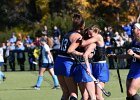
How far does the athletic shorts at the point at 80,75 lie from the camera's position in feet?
40.2

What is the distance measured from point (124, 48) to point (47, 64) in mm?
9253

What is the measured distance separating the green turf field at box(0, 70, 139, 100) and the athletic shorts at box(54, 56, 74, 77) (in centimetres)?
424

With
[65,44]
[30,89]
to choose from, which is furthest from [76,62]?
[30,89]

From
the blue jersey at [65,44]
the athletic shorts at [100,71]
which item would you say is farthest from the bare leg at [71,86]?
the athletic shorts at [100,71]

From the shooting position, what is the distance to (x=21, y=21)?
4819 cm

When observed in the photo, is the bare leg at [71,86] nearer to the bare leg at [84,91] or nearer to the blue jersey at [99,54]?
the bare leg at [84,91]

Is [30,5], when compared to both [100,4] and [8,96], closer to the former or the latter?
[100,4]

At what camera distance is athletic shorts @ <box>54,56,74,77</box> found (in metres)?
12.5

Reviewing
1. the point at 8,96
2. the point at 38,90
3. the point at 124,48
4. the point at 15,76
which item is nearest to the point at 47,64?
the point at 38,90

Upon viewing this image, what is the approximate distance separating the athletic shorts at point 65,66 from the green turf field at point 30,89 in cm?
Result: 424

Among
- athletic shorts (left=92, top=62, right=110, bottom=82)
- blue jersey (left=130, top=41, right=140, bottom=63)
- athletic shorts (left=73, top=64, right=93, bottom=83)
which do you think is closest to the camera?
athletic shorts (left=73, top=64, right=93, bottom=83)

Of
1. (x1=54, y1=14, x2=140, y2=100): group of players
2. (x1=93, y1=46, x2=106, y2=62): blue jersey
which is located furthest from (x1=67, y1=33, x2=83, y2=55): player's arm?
(x1=93, y1=46, x2=106, y2=62): blue jersey

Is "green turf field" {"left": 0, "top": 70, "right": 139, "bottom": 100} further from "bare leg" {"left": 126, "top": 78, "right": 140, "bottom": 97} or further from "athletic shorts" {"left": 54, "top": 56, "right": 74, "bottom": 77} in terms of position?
"athletic shorts" {"left": 54, "top": 56, "right": 74, "bottom": 77}

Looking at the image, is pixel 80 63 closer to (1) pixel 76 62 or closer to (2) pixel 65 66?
(1) pixel 76 62
